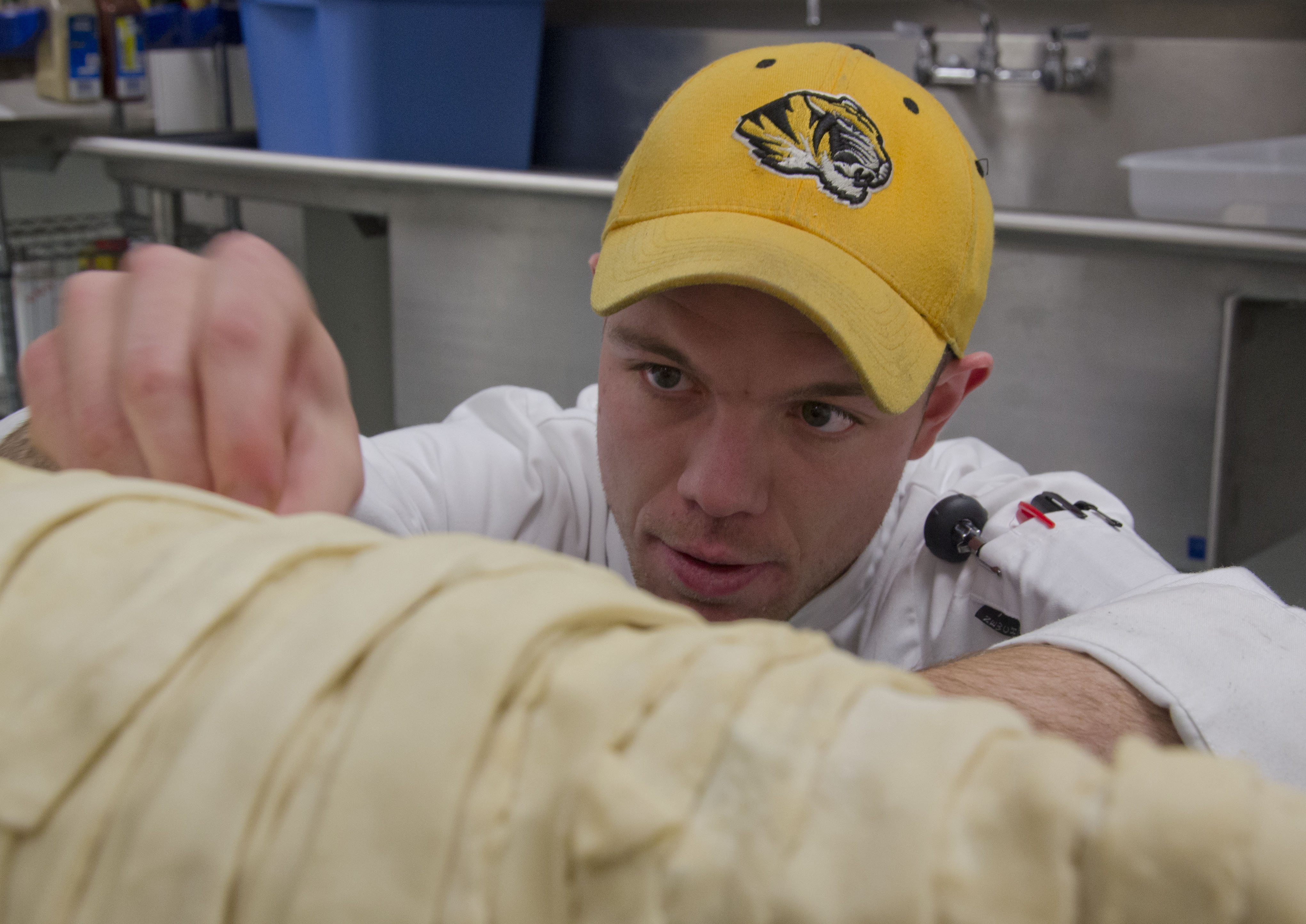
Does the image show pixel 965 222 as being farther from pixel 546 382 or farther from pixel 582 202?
pixel 546 382

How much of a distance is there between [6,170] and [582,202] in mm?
2377

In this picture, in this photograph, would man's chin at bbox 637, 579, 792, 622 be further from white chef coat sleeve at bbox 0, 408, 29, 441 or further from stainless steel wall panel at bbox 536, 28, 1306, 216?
stainless steel wall panel at bbox 536, 28, 1306, 216

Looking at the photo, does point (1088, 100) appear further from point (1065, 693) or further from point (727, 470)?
point (1065, 693)

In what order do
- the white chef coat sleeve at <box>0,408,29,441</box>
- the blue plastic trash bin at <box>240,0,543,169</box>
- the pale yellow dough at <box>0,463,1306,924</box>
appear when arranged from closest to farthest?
1. the pale yellow dough at <box>0,463,1306,924</box>
2. the white chef coat sleeve at <box>0,408,29,441</box>
3. the blue plastic trash bin at <box>240,0,543,169</box>

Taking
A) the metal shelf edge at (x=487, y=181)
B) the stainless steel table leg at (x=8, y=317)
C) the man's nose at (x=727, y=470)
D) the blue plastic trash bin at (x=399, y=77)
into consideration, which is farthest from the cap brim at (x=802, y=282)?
the stainless steel table leg at (x=8, y=317)

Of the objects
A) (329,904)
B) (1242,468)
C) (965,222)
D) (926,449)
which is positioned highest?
(965,222)

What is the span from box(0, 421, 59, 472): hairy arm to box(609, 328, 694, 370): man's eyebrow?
48cm

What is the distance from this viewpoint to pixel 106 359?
1.72 ft

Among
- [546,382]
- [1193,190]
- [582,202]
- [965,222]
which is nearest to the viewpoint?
[965,222]

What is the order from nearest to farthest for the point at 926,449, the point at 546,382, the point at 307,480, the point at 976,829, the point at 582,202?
the point at 976,829 < the point at 307,480 < the point at 926,449 < the point at 582,202 < the point at 546,382

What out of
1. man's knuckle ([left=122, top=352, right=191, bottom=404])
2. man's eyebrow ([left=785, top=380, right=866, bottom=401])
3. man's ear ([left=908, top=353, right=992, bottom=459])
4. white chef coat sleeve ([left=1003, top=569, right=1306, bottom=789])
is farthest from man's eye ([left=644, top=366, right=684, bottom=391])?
man's knuckle ([left=122, top=352, right=191, bottom=404])

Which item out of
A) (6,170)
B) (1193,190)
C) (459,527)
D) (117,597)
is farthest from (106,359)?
(6,170)

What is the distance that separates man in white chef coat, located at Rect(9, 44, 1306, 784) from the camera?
0.63 meters

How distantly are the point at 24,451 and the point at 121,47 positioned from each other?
7.95 feet
